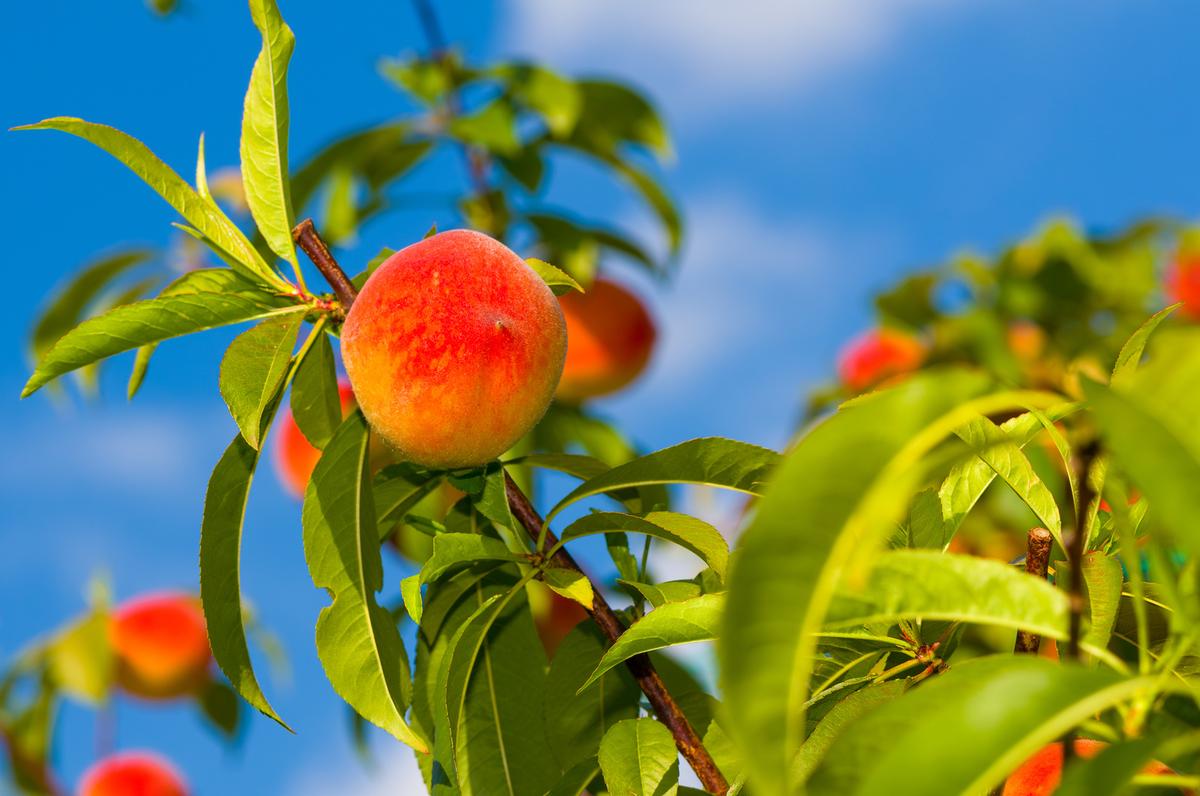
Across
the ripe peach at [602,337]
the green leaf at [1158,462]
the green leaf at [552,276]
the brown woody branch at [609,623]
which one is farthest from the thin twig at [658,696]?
the ripe peach at [602,337]

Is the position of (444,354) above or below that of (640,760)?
above

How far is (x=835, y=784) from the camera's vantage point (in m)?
0.49

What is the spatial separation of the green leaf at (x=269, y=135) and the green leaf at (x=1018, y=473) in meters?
0.58

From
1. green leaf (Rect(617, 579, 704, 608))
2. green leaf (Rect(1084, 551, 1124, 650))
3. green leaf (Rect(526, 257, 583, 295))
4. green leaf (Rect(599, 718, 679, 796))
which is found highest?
green leaf (Rect(526, 257, 583, 295))

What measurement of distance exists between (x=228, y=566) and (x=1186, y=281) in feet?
10.3

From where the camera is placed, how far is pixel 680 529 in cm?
84

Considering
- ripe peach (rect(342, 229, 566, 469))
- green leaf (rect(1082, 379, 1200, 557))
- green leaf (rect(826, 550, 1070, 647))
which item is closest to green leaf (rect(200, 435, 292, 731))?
ripe peach (rect(342, 229, 566, 469))

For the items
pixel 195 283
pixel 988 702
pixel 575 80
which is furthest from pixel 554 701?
pixel 575 80

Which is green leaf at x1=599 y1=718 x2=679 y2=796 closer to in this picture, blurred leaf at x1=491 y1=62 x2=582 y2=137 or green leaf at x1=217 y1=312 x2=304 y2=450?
green leaf at x1=217 y1=312 x2=304 y2=450

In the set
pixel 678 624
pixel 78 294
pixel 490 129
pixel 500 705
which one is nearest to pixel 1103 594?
pixel 678 624

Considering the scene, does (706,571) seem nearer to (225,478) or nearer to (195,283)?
(225,478)

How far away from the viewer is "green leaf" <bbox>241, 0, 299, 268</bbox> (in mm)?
979

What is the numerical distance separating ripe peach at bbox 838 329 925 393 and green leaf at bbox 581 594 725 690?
8.49 ft

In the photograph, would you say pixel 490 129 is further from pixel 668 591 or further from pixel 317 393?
pixel 668 591
